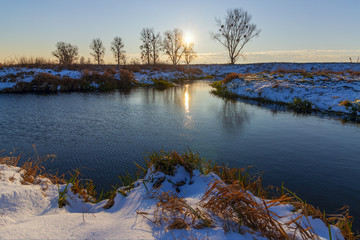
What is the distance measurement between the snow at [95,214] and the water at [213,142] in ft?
4.42

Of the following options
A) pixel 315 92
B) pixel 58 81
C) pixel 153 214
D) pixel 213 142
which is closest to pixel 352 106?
pixel 315 92

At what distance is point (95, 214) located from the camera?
9.42 ft

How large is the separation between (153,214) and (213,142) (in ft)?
14.3

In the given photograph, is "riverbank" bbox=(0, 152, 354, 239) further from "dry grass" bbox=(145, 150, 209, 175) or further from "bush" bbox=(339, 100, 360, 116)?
"bush" bbox=(339, 100, 360, 116)

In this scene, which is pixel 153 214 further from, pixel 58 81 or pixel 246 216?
pixel 58 81

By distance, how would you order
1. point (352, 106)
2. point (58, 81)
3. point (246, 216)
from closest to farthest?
1. point (246, 216)
2. point (352, 106)
3. point (58, 81)

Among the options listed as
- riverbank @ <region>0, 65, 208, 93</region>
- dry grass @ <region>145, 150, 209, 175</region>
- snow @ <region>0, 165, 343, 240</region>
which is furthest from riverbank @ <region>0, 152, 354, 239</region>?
riverbank @ <region>0, 65, 208, 93</region>

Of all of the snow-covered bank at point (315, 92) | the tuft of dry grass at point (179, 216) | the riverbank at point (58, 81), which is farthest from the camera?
the riverbank at point (58, 81)

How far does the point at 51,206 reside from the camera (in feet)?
9.61

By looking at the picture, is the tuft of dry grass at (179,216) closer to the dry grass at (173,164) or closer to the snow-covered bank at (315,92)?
the dry grass at (173,164)

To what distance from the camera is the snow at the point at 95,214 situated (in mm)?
2133

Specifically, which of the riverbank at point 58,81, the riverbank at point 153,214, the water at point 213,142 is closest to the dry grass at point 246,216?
the riverbank at point 153,214

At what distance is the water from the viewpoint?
15.0 feet

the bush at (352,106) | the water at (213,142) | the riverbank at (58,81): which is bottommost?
the water at (213,142)
